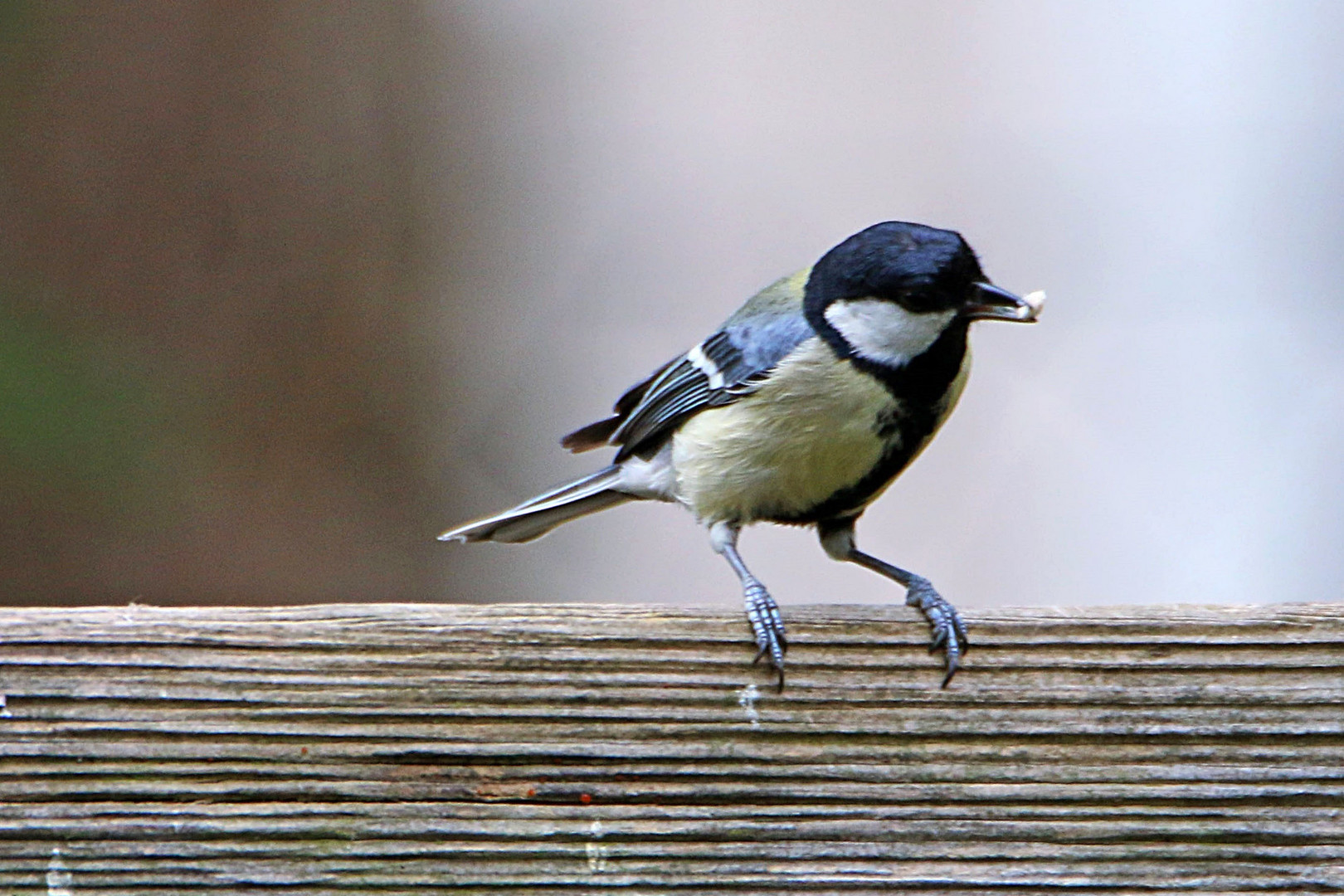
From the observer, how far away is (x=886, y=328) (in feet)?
6.86

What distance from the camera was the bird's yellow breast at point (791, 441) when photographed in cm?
211

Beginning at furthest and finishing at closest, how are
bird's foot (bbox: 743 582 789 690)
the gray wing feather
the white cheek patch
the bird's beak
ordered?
the gray wing feather, the white cheek patch, the bird's beak, bird's foot (bbox: 743 582 789 690)

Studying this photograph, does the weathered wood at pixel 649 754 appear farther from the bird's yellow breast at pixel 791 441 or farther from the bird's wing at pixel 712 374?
the bird's wing at pixel 712 374

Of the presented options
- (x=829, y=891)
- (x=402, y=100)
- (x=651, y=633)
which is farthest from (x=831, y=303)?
(x=402, y=100)

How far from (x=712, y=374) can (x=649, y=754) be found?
121 cm

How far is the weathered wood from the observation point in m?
1.22

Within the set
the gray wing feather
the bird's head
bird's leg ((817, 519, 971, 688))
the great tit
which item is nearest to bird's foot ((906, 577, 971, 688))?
bird's leg ((817, 519, 971, 688))

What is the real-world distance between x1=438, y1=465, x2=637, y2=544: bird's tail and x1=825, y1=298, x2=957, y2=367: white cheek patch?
68 centimetres

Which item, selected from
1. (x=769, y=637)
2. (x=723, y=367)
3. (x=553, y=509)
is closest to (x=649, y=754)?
(x=769, y=637)

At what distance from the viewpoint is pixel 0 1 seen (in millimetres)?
2494

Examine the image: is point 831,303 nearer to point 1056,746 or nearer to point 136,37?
point 1056,746

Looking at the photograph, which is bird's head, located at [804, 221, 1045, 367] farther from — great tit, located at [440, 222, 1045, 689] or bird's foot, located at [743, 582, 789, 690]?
bird's foot, located at [743, 582, 789, 690]

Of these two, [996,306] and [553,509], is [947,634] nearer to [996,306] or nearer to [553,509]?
[996,306]

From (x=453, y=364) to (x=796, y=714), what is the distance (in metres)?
1.99
